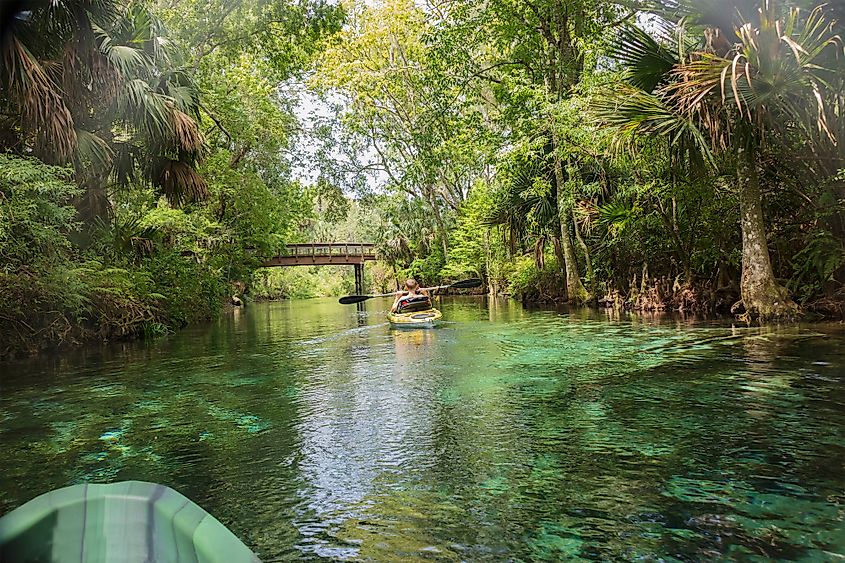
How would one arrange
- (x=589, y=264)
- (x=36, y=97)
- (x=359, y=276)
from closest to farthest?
(x=36, y=97)
(x=589, y=264)
(x=359, y=276)

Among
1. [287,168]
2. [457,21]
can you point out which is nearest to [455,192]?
[287,168]

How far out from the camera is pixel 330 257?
48.5m

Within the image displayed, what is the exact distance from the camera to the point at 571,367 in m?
8.02

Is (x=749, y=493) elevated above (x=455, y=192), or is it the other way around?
(x=455, y=192)

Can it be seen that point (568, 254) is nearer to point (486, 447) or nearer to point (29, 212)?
point (29, 212)

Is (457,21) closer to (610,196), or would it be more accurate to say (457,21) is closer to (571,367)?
(610,196)

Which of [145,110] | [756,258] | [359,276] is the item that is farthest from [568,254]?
[359,276]

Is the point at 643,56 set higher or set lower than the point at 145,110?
higher

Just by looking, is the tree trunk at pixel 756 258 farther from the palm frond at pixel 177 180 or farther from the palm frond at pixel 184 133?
the palm frond at pixel 177 180

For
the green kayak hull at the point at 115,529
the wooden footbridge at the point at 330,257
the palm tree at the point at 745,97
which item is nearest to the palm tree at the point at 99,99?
the green kayak hull at the point at 115,529

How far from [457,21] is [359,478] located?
16.5 metres

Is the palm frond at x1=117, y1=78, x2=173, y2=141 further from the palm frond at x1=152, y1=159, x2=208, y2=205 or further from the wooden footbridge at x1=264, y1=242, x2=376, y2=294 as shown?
the wooden footbridge at x1=264, y1=242, x2=376, y2=294

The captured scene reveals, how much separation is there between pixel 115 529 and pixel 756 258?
1151 centimetres

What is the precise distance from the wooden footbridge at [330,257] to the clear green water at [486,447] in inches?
1454
